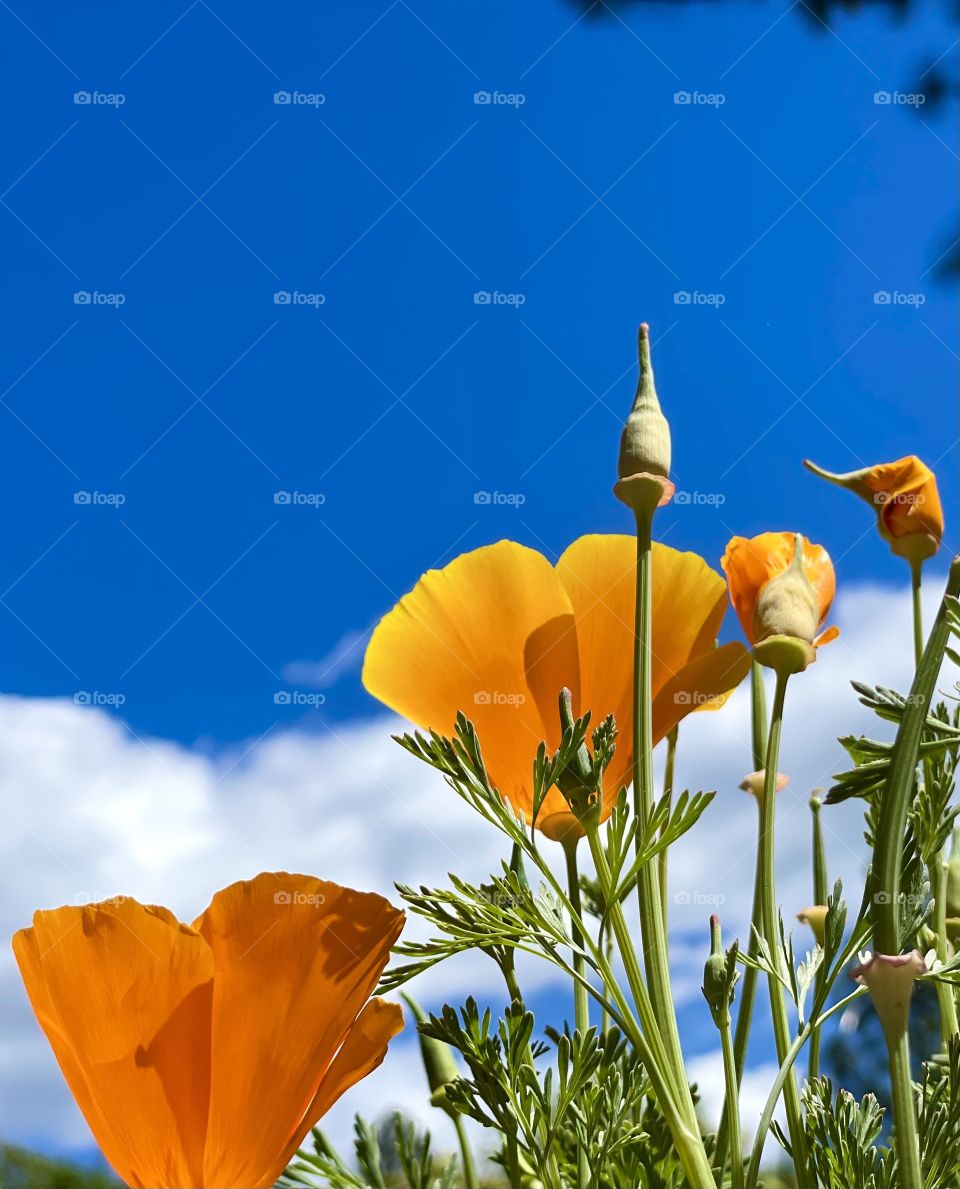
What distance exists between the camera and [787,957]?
0.48 meters

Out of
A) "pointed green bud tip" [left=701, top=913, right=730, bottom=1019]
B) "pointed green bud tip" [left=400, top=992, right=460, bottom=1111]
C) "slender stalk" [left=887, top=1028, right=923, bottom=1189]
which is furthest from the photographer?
"pointed green bud tip" [left=400, top=992, right=460, bottom=1111]

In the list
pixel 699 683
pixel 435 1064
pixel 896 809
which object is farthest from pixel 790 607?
pixel 435 1064

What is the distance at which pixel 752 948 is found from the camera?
526mm

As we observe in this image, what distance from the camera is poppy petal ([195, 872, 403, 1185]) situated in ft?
1.38

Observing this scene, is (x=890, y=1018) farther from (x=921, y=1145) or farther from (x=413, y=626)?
(x=413, y=626)

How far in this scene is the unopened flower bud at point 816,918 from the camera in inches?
23.4

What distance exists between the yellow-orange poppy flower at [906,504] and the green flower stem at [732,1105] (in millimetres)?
244

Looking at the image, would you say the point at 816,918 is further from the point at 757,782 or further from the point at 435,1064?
the point at 435,1064

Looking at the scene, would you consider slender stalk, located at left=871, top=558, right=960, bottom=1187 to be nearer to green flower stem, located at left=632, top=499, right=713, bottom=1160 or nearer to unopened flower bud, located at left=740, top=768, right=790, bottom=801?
green flower stem, located at left=632, top=499, right=713, bottom=1160

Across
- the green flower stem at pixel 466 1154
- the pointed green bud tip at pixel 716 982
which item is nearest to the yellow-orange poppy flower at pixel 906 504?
the pointed green bud tip at pixel 716 982

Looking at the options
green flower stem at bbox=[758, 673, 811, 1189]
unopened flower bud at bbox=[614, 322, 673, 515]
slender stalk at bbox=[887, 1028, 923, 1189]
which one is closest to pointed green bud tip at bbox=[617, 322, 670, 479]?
unopened flower bud at bbox=[614, 322, 673, 515]

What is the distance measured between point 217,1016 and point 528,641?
0.21 metres

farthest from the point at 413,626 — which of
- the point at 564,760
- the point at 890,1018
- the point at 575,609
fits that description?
the point at 890,1018

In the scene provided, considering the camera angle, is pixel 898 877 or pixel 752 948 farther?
pixel 752 948
